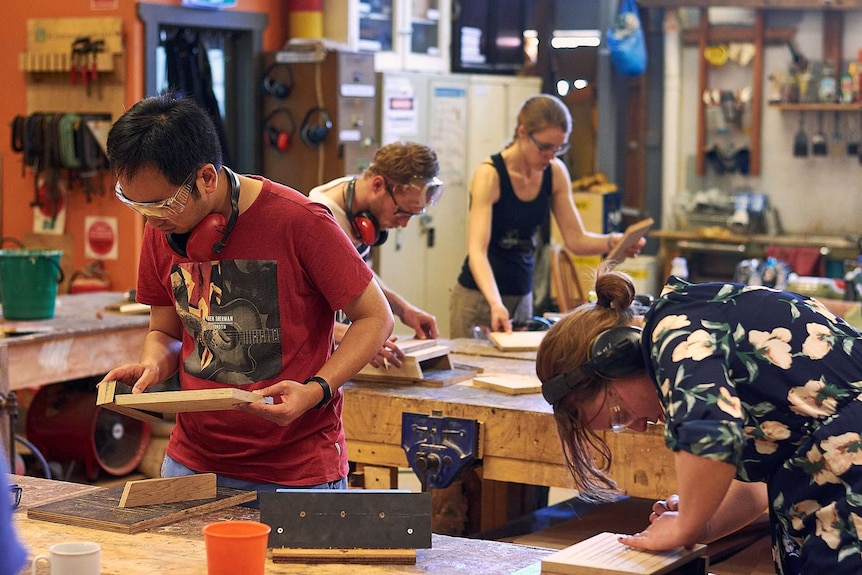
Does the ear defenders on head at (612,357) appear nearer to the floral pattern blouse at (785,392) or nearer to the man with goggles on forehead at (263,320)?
the floral pattern blouse at (785,392)

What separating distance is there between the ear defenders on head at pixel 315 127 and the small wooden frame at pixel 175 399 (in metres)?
4.68

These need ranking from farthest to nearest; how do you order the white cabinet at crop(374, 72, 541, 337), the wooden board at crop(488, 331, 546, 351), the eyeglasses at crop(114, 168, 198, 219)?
the white cabinet at crop(374, 72, 541, 337) < the wooden board at crop(488, 331, 546, 351) < the eyeglasses at crop(114, 168, 198, 219)

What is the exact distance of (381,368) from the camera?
12.5ft

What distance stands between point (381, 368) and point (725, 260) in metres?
5.53

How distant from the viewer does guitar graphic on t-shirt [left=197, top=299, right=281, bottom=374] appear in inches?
102

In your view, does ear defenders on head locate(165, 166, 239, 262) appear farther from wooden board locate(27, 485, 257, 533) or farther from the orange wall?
the orange wall

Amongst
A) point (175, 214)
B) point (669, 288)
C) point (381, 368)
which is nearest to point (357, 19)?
point (381, 368)

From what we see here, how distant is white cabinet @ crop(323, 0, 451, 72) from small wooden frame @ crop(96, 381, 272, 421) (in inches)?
203

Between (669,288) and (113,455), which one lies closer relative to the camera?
(669,288)

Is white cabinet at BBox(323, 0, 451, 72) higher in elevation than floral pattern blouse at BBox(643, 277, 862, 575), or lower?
higher

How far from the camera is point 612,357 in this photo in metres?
2.05

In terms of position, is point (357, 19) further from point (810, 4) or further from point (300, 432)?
point (300, 432)

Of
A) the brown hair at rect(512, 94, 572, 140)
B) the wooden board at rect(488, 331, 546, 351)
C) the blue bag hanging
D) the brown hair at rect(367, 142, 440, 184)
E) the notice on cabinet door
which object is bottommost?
the wooden board at rect(488, 331, 546, 351)

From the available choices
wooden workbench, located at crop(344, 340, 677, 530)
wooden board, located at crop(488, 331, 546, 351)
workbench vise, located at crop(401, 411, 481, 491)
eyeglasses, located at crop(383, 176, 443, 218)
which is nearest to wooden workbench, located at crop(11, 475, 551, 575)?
wooden workbench, located at crop(344, 340, 677, 530)
